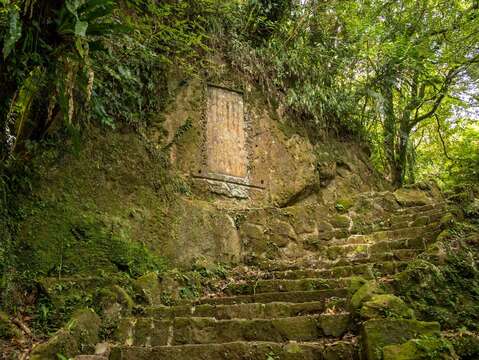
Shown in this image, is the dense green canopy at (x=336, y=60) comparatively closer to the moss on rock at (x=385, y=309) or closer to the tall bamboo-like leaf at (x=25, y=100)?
the tall bamboo-like leaf at (x=25, y=100)

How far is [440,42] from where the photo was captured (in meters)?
11.0

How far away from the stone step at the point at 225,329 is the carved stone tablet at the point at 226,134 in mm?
4310

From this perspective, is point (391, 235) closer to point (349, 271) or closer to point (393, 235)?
point (393, 235)

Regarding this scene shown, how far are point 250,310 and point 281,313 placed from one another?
0.31 m

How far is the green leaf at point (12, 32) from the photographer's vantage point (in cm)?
344

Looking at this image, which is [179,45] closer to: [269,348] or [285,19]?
[285,19]

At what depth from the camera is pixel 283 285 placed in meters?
5.11

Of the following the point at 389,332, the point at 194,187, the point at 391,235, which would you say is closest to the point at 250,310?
the point at 389,332

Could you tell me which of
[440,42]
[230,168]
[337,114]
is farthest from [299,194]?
[440,42]

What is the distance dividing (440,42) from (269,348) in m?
10.2

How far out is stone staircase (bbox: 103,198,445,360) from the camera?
346cm

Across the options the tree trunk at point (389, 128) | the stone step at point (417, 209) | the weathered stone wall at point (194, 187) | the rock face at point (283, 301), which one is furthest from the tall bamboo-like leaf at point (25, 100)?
the tree trunk at point (389, 128)

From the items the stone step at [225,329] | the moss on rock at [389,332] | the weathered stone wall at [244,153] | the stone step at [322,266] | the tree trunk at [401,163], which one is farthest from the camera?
the tree trunk at [401,163]

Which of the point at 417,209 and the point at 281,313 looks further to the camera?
the point at 417,209
